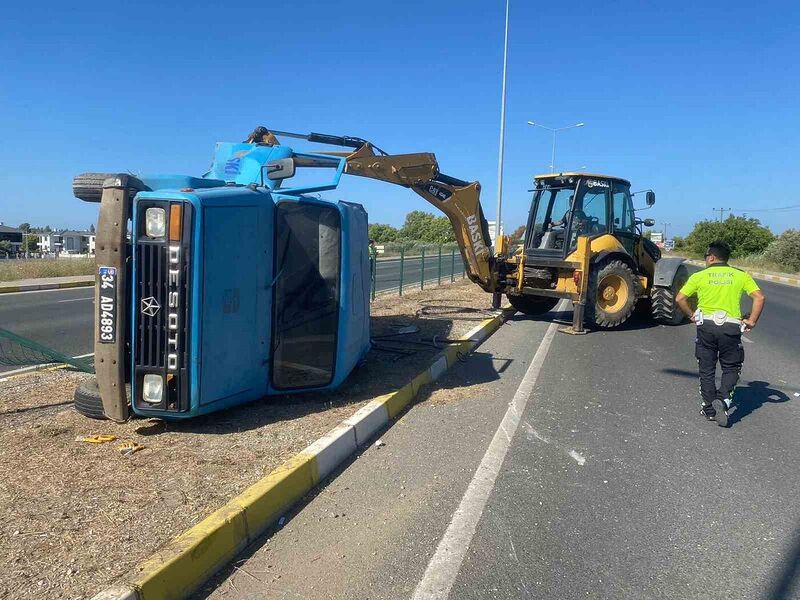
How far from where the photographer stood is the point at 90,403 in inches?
188

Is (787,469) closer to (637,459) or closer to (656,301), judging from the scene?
(637,459)

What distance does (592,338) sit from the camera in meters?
10.9

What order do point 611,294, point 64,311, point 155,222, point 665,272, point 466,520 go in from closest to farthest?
1. point 466,520
2. point 155,222
3. point 611,294
4. point 665,272
5. point 64,311

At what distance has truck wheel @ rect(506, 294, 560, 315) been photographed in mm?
13469

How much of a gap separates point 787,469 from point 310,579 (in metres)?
3.80

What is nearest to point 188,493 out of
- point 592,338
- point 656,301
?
point 592,338

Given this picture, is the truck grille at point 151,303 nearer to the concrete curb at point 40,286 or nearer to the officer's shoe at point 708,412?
the officer's shoe at point 708,412

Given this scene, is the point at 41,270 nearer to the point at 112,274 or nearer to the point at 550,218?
the point at 550,218

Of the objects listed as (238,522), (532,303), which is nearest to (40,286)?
(532,303)

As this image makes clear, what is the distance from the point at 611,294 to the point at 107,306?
9.95 meters

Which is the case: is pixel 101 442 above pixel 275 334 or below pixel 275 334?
below

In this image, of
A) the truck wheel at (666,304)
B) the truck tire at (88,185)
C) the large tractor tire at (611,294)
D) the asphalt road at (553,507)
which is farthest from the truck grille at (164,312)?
the truck wheel at (666,304)

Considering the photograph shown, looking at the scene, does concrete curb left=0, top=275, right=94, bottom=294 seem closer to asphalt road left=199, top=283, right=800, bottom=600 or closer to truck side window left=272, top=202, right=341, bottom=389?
truck side window left=272, top=202, right=341, bottom=389

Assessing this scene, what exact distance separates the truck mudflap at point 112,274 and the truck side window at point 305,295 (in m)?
1.19
